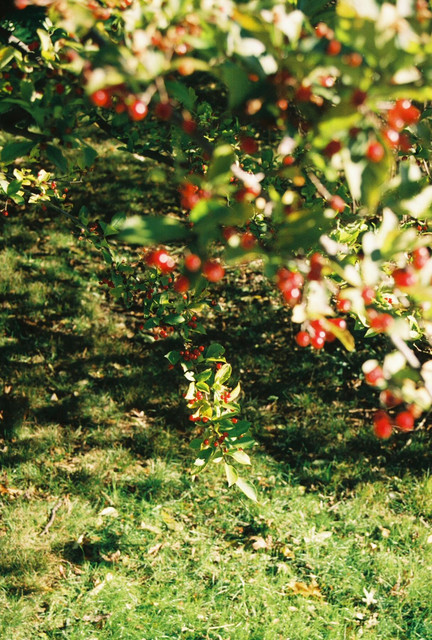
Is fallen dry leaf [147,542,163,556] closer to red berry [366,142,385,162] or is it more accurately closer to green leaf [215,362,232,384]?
green leaf [215,362,232,384]

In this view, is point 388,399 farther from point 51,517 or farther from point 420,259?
point 51,517

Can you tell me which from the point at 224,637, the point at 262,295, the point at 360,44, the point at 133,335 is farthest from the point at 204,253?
the point at 262,295

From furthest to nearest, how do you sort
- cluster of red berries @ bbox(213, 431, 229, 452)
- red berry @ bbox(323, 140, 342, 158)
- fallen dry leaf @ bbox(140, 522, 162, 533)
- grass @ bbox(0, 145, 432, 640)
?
fallen dry leaf @ bbox(140, 522, 162, 533), grass @ bbox(0, 145, 432, 640), cluster of red berries @ bbox(213, 431, 229, 452), red berry @ bbox(323, 140, 342, 158)

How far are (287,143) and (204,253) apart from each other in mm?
259

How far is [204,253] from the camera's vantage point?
0.93m

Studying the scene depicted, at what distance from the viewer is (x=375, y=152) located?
0.84 m

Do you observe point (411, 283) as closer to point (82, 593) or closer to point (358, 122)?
point (358, 122)

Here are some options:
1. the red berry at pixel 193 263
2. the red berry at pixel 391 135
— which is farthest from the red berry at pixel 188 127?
the red berry at pixel 391 135

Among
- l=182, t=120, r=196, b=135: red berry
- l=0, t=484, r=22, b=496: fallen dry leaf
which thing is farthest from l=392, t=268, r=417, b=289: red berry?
l=0, t=484, r=22, b=496: fallen dry leaf

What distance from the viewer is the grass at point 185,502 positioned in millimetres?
2580

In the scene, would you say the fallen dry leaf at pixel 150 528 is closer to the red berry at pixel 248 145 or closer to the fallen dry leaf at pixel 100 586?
the fallen dry leaf at pixel 100 586

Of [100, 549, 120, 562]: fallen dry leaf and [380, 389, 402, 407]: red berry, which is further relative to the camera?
[100, 549, 120, 562]: fallen dry leaf

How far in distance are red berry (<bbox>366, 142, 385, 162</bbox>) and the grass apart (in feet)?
7.82

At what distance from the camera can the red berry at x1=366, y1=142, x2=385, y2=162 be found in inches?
33.2
